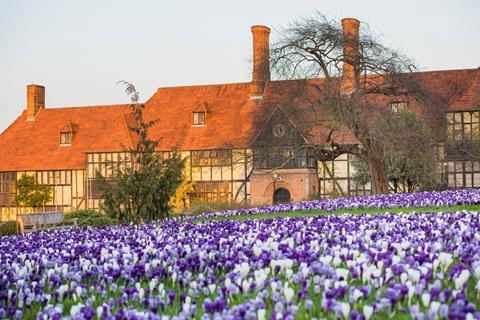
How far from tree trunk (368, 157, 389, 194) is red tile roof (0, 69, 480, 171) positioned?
14.2 m

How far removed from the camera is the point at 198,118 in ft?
174

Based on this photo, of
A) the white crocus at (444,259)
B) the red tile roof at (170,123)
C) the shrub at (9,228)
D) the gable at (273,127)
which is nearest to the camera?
the white crocus at (444,259)

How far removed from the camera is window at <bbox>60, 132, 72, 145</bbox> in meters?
56.8

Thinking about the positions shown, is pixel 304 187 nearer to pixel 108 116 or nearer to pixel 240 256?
pixel 108 116

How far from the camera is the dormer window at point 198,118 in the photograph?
2082 inches

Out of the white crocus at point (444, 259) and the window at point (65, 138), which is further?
the window at point (65, 138)

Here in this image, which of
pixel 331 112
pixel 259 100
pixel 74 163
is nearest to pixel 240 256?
pixel 331 112

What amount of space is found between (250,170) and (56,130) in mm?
19519

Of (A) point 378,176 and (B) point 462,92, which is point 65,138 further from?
(A) point 378,176

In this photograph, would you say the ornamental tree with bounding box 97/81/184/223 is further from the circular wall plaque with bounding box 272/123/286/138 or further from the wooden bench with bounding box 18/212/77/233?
the circular wall plaque with bounding box 272/123/286/138

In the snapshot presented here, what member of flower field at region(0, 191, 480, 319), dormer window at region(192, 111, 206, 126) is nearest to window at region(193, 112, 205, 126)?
dormer window at region(192, 111, 206, 126)

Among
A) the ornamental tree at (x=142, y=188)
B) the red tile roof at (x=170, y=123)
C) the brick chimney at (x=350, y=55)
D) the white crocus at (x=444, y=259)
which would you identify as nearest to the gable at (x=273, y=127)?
the red tile roof at (x=170, y=123)

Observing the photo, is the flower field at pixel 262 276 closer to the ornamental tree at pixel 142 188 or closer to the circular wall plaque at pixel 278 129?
the ornamental tree at pixel 142 188

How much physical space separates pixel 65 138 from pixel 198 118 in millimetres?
12028
